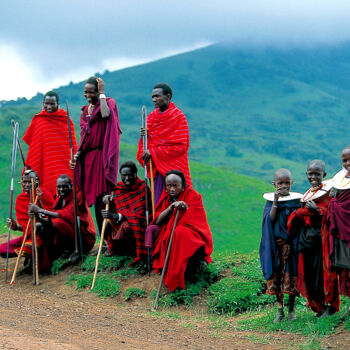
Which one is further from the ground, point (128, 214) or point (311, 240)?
point (128, 214)

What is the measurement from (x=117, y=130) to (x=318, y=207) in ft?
14.2

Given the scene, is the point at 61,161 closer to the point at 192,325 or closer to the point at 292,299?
the point at 192,325

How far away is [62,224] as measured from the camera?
992cm

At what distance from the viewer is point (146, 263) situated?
9273 millimetres

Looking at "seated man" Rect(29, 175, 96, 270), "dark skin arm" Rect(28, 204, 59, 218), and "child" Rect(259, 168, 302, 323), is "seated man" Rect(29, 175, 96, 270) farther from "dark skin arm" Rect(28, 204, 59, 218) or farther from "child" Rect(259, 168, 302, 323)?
"child" Rect(259, 168, 302, 323)

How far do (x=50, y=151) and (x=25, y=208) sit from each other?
119cm

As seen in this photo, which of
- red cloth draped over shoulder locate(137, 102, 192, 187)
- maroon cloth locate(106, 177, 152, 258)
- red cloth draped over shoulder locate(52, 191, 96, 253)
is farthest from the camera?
red cloth draped over shoulder locate(52, 191, 96, 253)

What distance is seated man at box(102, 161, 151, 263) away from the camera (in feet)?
30.4

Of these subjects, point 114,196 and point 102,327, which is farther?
point 114,196

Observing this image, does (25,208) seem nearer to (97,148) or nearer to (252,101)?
(97,148)

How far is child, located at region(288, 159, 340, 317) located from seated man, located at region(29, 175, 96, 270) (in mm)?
4330

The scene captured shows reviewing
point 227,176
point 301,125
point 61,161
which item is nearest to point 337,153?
point 301,125

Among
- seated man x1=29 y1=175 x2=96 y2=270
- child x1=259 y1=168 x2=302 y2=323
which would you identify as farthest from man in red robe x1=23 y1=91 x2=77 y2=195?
child x1=259 y1=168 x2=302 y2=323

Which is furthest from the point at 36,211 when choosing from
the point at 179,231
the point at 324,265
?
the point at 324,265
